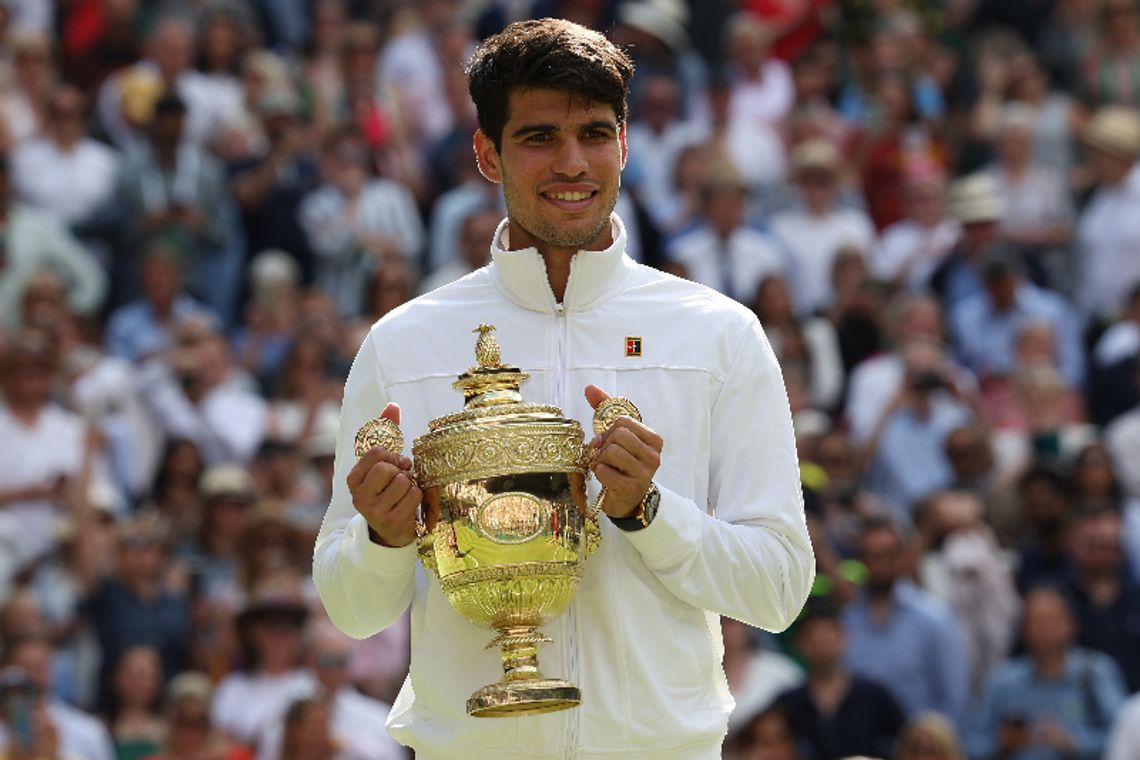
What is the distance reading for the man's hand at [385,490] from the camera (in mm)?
5012

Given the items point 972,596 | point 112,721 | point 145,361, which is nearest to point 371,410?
point 112,721

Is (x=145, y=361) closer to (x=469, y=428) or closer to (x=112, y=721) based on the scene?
(x=112, y=721)

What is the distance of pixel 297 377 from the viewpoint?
14.3 m

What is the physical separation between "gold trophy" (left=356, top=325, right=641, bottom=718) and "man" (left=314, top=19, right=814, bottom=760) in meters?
0.08

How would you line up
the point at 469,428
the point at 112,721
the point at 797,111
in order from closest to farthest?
the point at 469,428, the point at 112,721, the point at 797,111

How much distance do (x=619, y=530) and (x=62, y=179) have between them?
1092cm

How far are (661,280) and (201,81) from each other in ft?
38.0

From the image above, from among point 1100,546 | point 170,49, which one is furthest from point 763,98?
point 1100,546

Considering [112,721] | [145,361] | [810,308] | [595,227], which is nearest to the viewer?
[595,227]

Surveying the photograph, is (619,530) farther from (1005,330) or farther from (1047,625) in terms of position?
(1005,330)

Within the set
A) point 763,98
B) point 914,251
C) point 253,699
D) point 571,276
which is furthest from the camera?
point 763,98

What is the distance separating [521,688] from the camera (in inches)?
196

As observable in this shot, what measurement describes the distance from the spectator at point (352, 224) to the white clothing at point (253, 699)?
12.3 ft

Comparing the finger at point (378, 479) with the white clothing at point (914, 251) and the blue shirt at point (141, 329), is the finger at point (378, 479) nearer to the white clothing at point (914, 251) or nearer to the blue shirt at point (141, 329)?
the blue shirt at point (141, 329)
